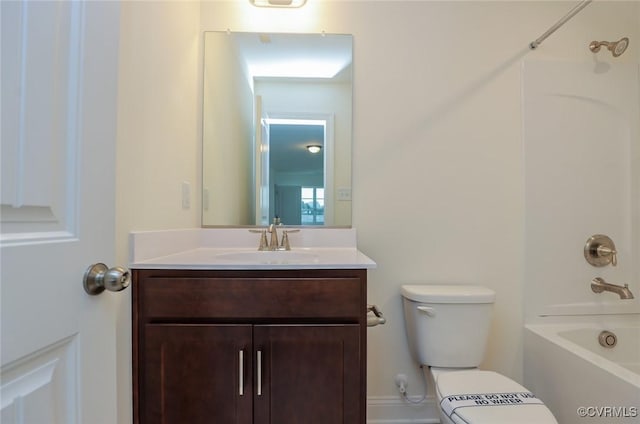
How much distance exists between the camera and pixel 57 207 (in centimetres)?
48

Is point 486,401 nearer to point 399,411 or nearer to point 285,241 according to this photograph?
point 399,411

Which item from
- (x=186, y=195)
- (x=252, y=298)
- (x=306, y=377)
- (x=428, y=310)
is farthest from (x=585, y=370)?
(x=186, y=195)

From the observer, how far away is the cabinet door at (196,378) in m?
1.04

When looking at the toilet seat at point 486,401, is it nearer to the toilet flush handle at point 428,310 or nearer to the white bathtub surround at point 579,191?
the toilet flush handle at point 428,310

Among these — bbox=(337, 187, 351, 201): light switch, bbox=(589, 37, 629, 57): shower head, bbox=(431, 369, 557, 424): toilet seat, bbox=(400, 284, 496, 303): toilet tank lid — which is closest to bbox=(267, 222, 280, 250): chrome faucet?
bbox=(337, 187, 351, 201): light switch

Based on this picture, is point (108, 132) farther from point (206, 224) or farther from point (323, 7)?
point (323, 7)

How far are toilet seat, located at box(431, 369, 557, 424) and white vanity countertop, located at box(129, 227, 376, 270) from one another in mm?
560

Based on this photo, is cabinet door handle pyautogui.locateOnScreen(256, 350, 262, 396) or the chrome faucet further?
the chrome faucet

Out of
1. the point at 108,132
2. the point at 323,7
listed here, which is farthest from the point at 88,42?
the point at 323,7

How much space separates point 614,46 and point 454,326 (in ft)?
5.43

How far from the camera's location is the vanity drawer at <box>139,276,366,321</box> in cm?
105

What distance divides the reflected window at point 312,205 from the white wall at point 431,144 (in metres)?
0.18

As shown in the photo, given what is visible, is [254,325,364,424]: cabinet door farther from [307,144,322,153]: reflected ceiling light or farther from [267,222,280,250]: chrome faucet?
[307,144,322,153]: reflected ceiling light

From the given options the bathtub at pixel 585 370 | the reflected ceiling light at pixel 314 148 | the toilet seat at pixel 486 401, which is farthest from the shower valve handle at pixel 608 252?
the reflected ceiling light at pixel 314 148
